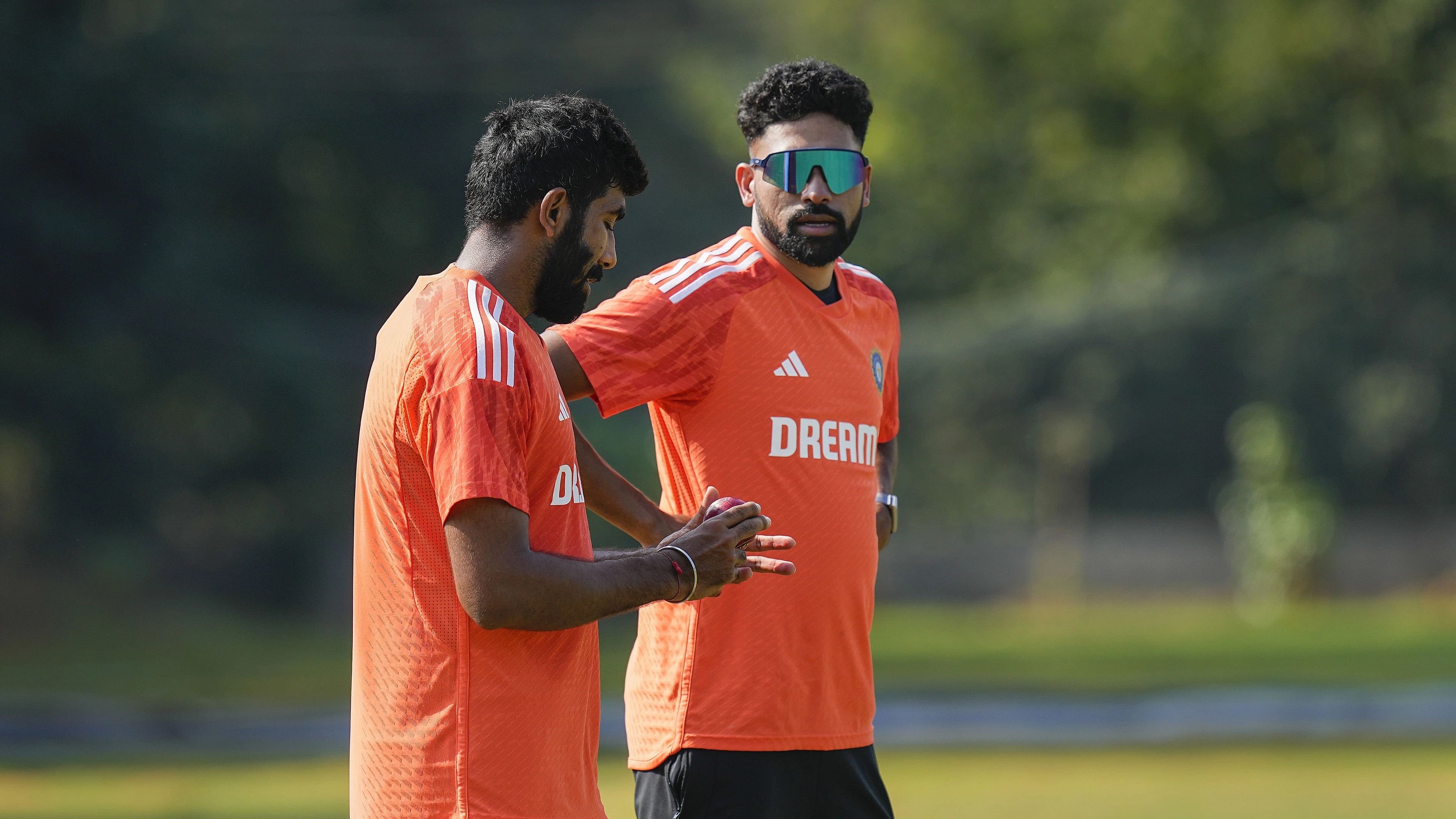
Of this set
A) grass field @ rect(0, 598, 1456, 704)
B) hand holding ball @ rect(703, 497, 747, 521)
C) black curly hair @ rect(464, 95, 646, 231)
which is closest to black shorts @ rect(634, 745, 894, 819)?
hand holding ball @ rect(703, 497, 747, 521)

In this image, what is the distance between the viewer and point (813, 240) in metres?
4.11

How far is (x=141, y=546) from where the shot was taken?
23.3 m

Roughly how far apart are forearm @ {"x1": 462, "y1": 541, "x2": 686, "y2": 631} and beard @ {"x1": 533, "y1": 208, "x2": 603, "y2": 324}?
495mm

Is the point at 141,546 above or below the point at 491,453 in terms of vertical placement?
above

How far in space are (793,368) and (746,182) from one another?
0.64m

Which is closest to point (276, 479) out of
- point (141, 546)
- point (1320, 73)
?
point (141, 546)

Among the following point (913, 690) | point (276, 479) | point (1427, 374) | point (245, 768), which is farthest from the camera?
point (276, 479)

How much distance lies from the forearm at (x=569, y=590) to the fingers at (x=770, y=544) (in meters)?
0.35

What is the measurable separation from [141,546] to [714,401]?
2126cm

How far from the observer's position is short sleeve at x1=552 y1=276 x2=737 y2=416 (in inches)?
151

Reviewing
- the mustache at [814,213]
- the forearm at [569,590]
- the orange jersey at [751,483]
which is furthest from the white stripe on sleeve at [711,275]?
the forearm at [569,590]

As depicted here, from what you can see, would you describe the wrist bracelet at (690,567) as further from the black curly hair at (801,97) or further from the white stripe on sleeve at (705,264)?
the black curly hair at (801,97)

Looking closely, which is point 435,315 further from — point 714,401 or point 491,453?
point 714,401

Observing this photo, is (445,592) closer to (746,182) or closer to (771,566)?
(771,566)
